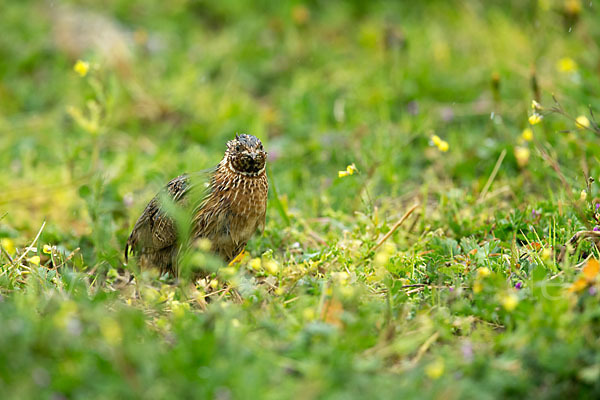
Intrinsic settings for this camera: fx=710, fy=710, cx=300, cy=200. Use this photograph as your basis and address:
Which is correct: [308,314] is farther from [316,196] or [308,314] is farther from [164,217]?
[316,196]

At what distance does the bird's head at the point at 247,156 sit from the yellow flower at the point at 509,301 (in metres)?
1.62

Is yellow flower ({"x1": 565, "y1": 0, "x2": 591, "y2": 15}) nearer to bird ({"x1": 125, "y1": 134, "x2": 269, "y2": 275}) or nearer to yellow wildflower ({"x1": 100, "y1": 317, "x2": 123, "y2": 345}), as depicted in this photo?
bird ({"x1": 125, "y1": 134, "x2": 269, "y2": 275})

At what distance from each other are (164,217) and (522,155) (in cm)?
248

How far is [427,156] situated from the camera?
19.6 ft

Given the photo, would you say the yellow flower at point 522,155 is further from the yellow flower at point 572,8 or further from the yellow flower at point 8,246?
the yellow flower at point 8,246

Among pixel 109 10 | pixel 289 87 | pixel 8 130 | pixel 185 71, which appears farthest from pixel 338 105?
pixel 109 10

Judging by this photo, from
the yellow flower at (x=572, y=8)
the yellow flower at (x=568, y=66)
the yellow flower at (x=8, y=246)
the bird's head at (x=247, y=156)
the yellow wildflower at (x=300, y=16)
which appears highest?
the yellow wildflower at (x=300, y=16)

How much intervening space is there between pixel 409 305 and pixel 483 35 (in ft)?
16.0

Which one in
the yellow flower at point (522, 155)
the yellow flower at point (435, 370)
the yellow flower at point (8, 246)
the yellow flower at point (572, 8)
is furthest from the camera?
the yellow flower at point (572, 8)

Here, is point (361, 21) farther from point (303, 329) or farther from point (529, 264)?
point (303, 329)

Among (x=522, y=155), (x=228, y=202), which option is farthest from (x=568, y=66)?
(x=228, y=202)

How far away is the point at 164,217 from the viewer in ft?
14.0

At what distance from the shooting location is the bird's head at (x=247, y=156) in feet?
13.5

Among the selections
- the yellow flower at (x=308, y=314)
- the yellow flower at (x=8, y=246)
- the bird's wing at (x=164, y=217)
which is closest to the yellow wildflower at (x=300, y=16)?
the bird's wing at (x=164, y=217)
